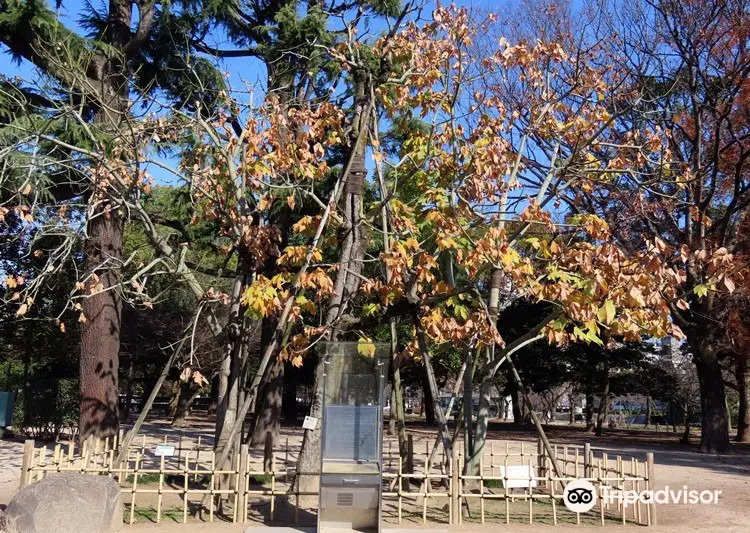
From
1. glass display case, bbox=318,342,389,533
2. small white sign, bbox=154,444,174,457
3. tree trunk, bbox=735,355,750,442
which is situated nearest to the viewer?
glass display case, bbox=318,342,389,533

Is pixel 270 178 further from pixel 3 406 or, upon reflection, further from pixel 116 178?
pixel 3 406

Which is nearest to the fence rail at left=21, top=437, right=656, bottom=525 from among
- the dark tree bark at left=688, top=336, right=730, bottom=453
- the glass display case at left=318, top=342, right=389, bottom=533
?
the glass display case at left=318, top=342, right=389, bottom=533

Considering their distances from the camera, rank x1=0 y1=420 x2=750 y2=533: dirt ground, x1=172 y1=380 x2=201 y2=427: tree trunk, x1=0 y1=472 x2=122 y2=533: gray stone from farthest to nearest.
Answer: x1=172 y1=380 x2=201 y2=427: tree trunk
x1=0 y1=420 x2=750 y2=533: dirt ground
x1=0 y1=472 x2=122 y2=533: gray stone

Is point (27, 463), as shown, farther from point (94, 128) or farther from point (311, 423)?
point (94, 128)

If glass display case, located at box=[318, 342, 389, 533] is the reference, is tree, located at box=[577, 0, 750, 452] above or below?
above

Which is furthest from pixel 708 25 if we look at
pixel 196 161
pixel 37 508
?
pixel 37 508

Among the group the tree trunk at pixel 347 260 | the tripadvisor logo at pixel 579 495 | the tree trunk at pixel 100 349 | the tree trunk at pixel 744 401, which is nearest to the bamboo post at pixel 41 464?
the tree trunk at pixel 347 260

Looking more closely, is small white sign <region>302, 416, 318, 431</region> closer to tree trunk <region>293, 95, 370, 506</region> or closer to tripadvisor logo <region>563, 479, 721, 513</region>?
tree trunk <region>293, 95, 370, 506</region>

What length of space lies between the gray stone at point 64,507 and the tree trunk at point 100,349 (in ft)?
18.8

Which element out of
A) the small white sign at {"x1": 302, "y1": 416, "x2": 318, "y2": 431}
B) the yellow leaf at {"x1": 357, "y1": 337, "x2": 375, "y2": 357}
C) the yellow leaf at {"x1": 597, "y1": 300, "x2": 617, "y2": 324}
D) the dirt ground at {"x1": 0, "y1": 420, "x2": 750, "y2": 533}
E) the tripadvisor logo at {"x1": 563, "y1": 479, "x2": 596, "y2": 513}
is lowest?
the dirt ground at {"x1": 0, "y1": 420, "x2": 750, "y2": 533}

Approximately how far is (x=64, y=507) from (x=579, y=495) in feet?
21.0

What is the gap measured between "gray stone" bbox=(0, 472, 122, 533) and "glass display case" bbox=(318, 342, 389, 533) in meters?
2.33

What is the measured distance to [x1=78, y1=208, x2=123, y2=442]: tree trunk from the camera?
519 inches

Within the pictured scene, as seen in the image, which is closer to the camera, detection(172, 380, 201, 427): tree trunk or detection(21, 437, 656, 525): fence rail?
detection(21, 437, 656, 525): fence rail
